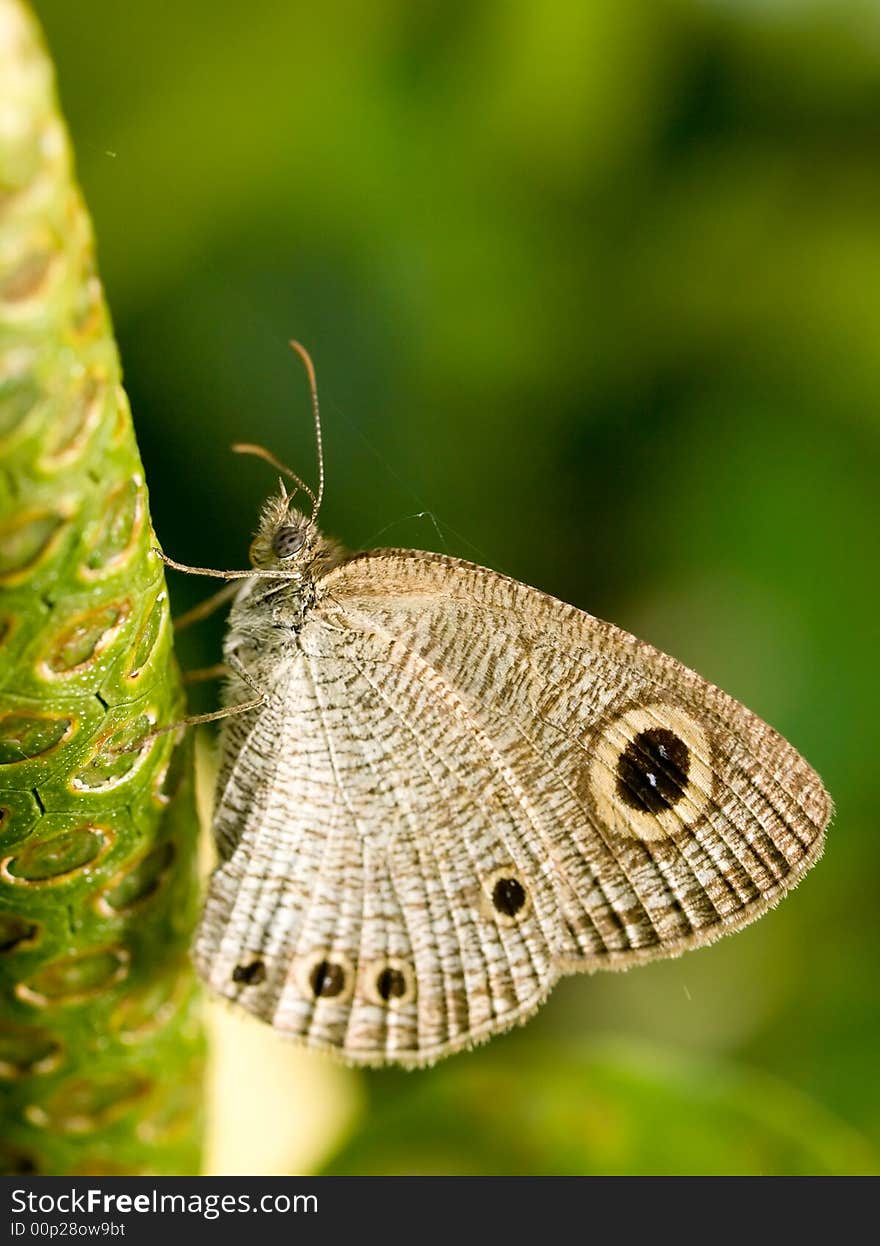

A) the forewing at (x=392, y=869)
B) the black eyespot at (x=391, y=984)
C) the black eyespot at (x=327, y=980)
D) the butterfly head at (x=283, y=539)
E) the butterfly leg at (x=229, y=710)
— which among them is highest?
the butterfly head at (x=283, y=539)

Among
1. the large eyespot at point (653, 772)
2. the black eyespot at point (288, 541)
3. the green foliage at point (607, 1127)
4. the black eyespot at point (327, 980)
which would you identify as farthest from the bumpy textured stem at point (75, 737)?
the large eyespot at point (653, 772)

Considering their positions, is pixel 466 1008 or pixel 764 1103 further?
pixel 764 1103

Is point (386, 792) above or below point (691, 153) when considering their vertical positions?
below

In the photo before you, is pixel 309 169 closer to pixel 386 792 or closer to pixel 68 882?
pixel 386 792

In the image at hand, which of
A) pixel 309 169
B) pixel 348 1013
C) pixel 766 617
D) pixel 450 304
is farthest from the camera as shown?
pixel 766 617

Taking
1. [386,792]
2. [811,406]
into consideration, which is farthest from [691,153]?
[386,792]

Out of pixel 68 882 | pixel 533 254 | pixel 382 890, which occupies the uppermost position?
pixel 533 254

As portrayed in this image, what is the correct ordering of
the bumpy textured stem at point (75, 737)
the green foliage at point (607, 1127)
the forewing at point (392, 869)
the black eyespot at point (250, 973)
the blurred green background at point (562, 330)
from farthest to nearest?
the blurred green background at point (562, 330)
the green foliage at point (607, 1127)
the forewing at point (392, 869)
the black eyespot at point (250, 973)
the bumpy textured stem at point (75, 737)

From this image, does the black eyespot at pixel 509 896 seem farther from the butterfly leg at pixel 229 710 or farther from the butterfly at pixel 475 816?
the butterfly leg at pixel 229 710
